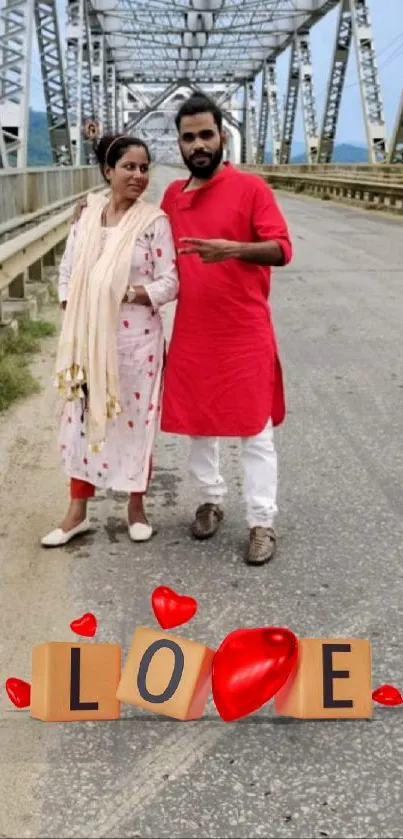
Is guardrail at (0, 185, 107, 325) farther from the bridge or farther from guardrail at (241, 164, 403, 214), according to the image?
guardrail at (241, 164, 403, 214)

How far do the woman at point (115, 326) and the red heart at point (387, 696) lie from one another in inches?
57.6

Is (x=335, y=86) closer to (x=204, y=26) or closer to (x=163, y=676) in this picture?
(x=204, y=26)

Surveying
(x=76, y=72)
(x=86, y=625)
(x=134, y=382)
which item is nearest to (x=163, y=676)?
(x=86, y=625)

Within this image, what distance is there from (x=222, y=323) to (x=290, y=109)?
57.7 m

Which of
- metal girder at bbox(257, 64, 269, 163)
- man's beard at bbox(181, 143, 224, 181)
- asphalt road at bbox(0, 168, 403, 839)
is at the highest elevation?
metal girder at bbox(257, 64, 269, 163)

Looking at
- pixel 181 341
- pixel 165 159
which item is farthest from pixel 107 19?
pixel 165 159

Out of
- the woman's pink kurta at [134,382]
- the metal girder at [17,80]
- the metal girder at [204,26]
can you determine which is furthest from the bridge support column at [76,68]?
the woman's pink kurta at [134,382]

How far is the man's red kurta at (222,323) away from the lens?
367 cm

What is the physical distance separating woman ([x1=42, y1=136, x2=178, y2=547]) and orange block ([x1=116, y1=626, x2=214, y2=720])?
131cm

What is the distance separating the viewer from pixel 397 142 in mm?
31109

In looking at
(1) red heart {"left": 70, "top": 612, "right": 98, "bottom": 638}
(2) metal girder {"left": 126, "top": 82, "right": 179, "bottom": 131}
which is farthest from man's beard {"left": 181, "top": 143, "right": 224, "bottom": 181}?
(2) metal girder {"left": 126, "top": 82, "right": 179, "bottom": 131}

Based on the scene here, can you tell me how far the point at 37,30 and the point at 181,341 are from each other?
2497 centimetres

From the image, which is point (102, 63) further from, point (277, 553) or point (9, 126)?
point (277, 553)

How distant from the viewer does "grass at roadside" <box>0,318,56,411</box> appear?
21.9 feet
